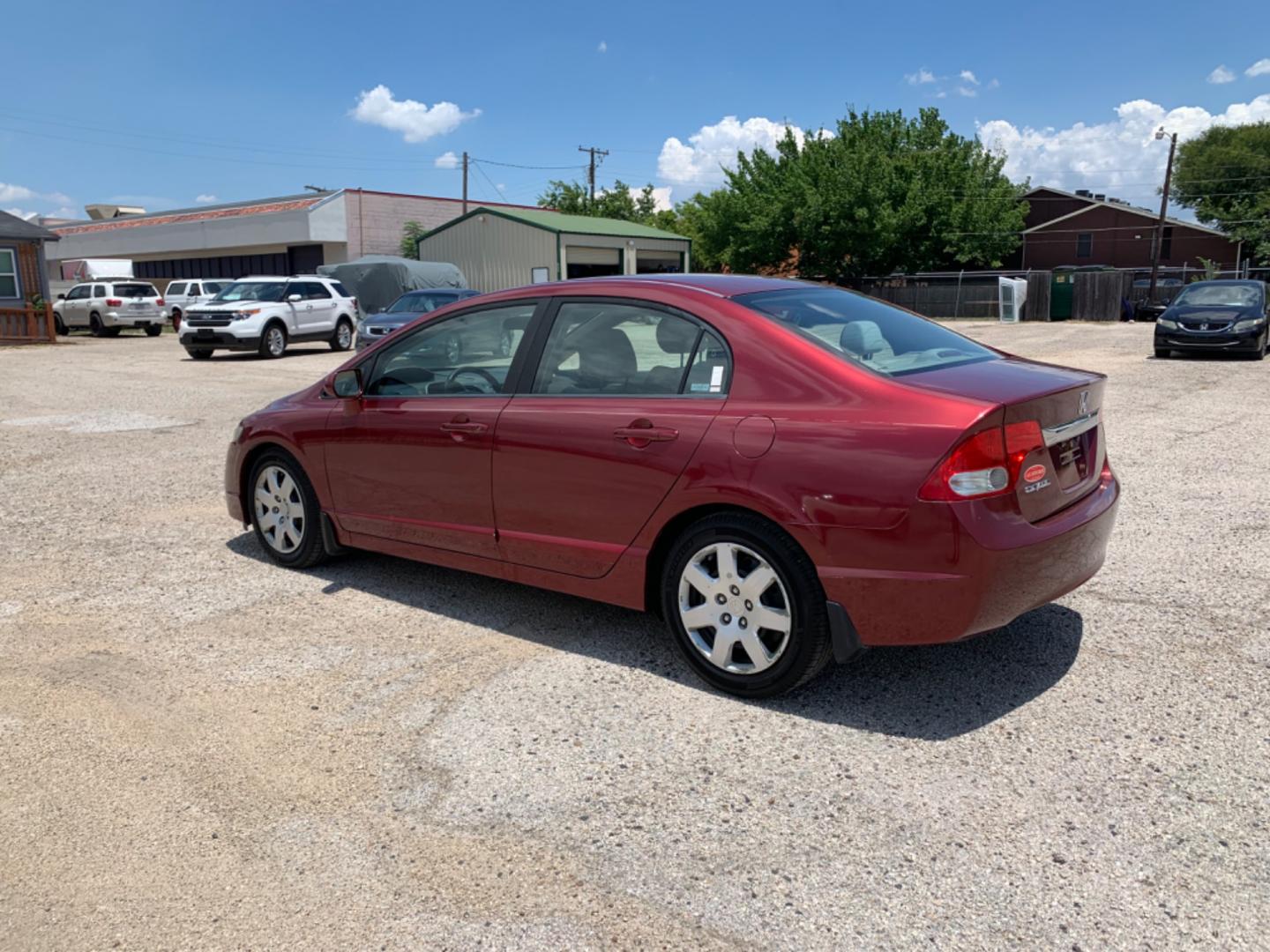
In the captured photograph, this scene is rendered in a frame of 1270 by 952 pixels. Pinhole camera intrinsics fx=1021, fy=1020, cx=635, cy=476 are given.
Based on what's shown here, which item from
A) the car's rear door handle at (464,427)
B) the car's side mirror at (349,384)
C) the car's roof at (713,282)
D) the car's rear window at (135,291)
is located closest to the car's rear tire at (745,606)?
the car's roof at (713,282)

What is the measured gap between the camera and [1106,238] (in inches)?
2346

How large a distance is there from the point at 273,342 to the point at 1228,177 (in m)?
77.3

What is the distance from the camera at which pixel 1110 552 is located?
18.9ft

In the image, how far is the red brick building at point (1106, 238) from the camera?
58.7 m

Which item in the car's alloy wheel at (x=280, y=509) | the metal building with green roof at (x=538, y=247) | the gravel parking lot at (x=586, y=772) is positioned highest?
the metal building with green roof at (x=538, y=247)

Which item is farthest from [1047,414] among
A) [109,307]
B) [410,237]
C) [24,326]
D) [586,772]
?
[410,237]

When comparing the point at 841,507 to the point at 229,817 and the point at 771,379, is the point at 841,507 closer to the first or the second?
the point at 771,379

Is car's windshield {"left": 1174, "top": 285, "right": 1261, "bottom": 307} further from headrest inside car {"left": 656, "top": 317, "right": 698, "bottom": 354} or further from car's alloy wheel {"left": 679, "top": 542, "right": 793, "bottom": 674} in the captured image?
car's alloy wheel {"left": 679, "top": 542, "right": 793, "bottom": 674}

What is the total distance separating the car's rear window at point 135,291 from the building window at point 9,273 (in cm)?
278

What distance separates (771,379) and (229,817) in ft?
7.65

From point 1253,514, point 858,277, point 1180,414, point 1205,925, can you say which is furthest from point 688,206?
point 1205,925

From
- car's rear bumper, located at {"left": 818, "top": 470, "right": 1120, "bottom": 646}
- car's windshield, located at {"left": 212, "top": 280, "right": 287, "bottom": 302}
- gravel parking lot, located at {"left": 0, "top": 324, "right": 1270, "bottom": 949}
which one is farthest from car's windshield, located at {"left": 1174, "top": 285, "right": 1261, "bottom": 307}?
car's windshield, located at {"left": 212, "top": 280, "right": 287, "bottom": 302}

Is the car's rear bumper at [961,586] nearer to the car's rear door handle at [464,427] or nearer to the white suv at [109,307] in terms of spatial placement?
the car's rear door handle at [464,427]

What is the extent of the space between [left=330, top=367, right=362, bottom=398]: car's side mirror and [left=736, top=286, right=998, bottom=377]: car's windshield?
7.05ft
